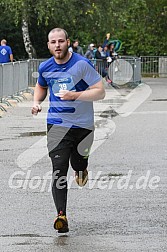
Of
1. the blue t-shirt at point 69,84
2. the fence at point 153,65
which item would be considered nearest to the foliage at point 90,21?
the fence at point 153,65

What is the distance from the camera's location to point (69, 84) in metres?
8.03

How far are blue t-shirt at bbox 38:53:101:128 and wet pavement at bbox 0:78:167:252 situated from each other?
3.33 ft

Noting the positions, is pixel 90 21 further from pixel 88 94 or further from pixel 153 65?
pixel 88 94

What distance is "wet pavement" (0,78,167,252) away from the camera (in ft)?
24.9

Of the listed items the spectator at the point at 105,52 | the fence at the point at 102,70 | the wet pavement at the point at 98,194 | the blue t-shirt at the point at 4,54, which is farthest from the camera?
the spectator at the point at 105,52

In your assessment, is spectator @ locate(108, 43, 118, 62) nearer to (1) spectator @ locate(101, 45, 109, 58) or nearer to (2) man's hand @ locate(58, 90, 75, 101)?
(1) spectator @ locate(101, 45, 109, 58)

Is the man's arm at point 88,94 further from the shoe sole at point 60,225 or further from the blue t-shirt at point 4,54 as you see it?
the blue t-shirt at point 4,54

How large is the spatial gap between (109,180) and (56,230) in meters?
3.11

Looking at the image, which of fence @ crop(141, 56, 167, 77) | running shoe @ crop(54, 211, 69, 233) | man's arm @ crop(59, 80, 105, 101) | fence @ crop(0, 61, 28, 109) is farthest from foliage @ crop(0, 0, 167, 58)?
running shoe @ crop(54, 211, 69, 233)

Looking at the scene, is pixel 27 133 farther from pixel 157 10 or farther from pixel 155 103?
pixel 157 10

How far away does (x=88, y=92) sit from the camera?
314 inches

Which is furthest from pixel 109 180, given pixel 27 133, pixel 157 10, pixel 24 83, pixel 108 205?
pixel 157 10

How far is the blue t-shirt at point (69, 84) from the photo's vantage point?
26.3 feet

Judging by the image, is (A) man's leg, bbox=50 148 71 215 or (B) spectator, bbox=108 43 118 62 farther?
(B) spectator, bbox=108 43 118 62
